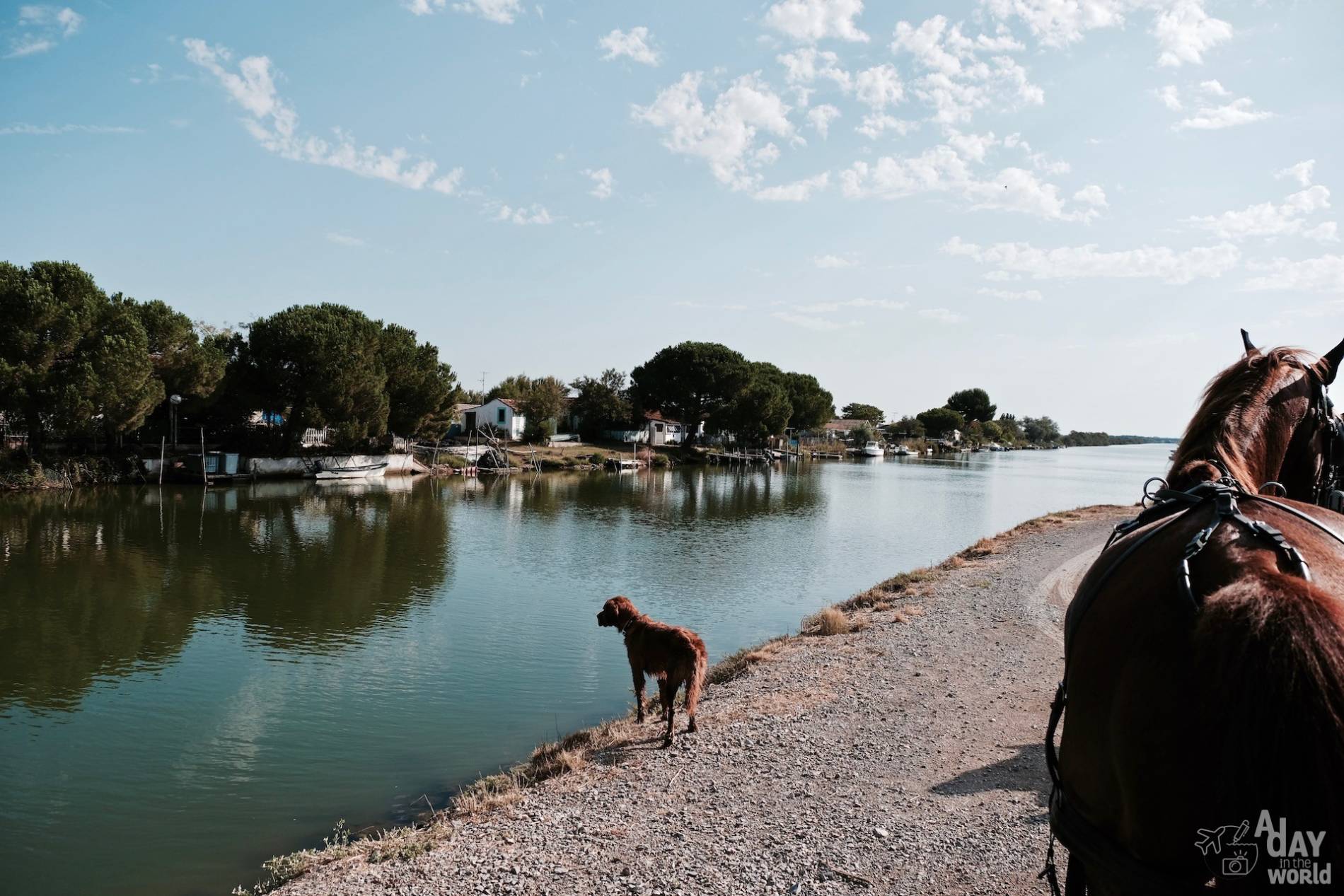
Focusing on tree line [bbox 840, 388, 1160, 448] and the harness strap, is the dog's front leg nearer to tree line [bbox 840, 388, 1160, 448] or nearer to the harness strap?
the harness strap

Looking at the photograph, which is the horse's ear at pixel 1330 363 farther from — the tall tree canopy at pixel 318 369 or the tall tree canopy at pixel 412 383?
the tall tree canopy at pixel 412 383

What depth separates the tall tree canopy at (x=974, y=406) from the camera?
19012cm

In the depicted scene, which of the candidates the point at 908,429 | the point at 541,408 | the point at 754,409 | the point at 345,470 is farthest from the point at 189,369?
the point at 908,429

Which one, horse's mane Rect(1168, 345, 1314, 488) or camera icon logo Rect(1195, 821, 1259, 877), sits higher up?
horse's mane Rect(1168, 345, 1314, 488)

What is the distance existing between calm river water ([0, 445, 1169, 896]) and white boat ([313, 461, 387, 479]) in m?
14.4

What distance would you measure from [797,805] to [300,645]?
1102 cm

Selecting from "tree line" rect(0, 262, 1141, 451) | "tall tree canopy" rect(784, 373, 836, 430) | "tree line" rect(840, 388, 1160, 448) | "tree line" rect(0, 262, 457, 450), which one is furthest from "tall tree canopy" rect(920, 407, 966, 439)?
"tree line" rect(0, 262, 457, 450)

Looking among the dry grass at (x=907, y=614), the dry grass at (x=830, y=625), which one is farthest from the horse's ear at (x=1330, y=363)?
the dry grass at (x=907, y=614)

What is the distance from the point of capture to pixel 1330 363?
3457mm

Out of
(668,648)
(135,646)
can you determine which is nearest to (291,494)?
(135,646)

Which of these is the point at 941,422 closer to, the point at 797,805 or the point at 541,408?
the point at 541,408

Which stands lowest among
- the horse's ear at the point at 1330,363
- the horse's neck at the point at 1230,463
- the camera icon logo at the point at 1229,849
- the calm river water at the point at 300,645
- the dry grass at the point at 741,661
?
the calm river water at the point at 300,645

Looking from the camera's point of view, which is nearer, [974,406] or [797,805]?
[797,805]

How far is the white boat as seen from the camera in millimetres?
51031
